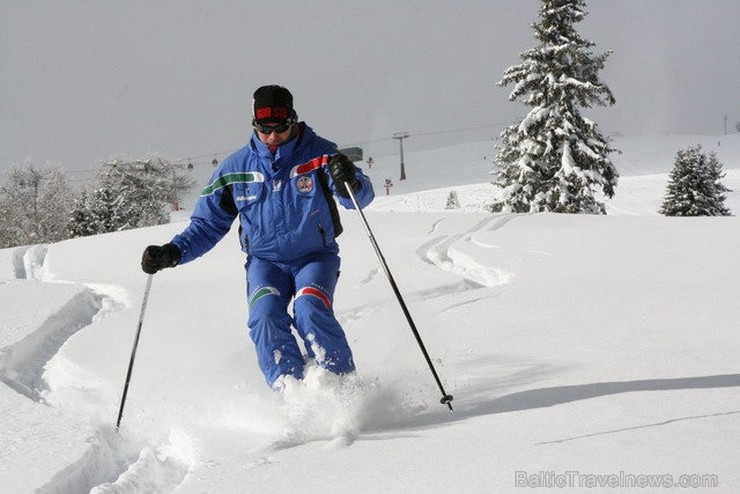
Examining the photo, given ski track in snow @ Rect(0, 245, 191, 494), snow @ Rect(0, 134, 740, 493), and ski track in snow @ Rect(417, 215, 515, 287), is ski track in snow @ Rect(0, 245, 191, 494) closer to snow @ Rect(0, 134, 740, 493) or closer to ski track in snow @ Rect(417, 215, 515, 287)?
snow @ Rect(0, 134, 740, 493)

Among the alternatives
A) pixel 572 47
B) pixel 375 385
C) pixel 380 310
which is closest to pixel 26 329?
pixel 380 310

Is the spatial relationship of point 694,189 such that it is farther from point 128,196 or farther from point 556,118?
point 128,196

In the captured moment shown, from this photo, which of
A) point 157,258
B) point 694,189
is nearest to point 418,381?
point 157,258

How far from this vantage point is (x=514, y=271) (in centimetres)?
780

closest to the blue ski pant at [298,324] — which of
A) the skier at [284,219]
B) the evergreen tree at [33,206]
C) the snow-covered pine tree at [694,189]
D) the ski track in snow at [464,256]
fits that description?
the skier at [284,219]

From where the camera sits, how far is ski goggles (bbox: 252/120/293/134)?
12.4 ft

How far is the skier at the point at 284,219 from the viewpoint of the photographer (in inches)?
143

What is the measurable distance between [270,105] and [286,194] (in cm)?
50

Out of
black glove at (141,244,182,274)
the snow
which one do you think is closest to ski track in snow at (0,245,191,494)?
the snow

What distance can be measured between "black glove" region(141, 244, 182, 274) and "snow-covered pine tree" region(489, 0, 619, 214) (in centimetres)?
2165

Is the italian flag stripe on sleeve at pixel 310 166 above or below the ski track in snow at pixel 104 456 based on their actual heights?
above

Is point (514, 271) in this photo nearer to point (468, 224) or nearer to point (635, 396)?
point (635, 396)

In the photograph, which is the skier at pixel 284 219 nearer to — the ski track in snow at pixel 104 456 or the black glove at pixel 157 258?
the black glove at pixel 157 258

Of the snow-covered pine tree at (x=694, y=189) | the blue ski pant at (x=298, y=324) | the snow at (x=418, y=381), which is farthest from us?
the snow-covered pine tree at (x=694, y=189)
